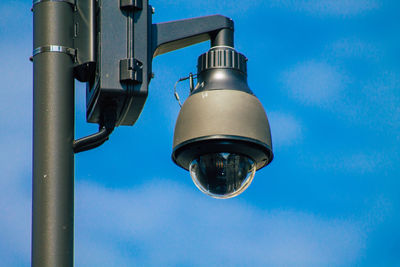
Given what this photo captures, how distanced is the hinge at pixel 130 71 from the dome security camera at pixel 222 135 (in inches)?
14.4

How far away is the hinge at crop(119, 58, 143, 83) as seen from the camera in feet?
10.8

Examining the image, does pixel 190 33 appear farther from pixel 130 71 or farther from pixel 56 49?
pixel 56 49

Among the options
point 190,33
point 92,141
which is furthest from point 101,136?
point 190,33

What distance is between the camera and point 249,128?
3496mm

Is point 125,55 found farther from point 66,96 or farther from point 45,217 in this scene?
point 45,217

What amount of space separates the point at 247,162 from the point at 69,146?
817 mm

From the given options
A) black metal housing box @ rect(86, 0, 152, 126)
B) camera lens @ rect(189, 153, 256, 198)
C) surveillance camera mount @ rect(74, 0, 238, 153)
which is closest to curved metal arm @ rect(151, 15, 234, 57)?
surveillance camera mount @ rect(74, 0, 238, 153)

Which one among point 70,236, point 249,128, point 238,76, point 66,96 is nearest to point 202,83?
point 238,76

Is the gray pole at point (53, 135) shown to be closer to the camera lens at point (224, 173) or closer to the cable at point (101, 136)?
the cable at point (101, 136)

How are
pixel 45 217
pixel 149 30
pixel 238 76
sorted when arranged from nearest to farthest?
1. pixel 45 217
2. pixel 149 30
3. pixel 238 76

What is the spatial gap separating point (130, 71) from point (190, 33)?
553mm

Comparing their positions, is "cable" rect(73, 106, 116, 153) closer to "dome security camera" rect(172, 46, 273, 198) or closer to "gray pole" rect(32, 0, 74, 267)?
"gray pole" rect(32, 0, 74, 267)

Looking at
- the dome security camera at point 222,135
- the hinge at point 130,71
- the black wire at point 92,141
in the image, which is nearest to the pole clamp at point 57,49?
the hinge at point 130,71

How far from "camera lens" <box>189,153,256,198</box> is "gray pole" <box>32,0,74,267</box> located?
64cm
